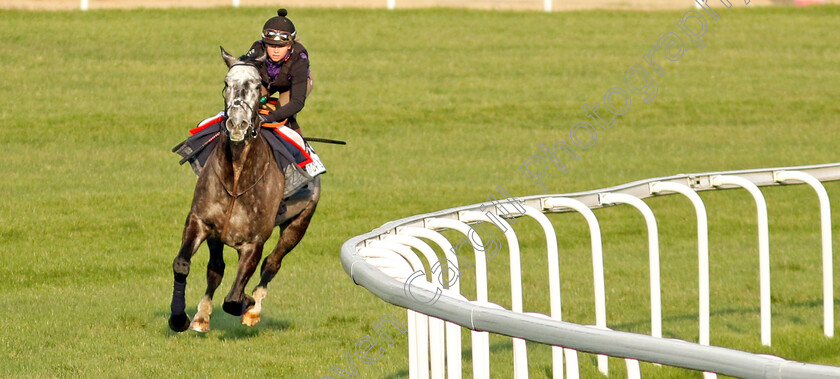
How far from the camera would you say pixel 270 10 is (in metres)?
26.7

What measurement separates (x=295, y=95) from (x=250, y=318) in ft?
5.30

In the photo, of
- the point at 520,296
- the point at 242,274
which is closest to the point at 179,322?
the point at 242,274

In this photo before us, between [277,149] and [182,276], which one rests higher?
[277,149]

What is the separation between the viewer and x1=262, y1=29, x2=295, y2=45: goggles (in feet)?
26.5

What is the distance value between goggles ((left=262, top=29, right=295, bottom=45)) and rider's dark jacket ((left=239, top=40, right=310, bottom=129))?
0.08 m

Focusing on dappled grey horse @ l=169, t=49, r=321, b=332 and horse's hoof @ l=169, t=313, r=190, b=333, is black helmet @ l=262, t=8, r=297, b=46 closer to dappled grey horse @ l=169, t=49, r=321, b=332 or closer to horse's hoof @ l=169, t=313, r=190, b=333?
dappled grey horse @ l=169, t=49, r=321, b=332

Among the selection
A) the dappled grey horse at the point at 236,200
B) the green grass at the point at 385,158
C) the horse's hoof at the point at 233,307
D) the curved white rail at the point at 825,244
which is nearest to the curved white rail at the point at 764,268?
the green grass at the point at 385,158

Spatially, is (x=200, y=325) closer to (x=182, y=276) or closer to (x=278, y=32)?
(x=182, y=276)

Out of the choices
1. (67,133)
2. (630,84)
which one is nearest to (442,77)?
(630,84)

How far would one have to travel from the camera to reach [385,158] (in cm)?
1738

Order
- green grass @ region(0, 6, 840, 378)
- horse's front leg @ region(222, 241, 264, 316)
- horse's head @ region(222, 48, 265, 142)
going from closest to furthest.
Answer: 1. horse's head @ region(222, 48, 265, 142)
2. horse's front leg @ region(222, 241, 264, 316)
3. green grass @ region(0, 6, 840, 378)

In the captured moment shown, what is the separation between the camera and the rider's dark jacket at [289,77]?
26.6ft

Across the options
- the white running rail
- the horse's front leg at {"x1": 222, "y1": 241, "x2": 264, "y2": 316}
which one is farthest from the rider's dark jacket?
the white running rail

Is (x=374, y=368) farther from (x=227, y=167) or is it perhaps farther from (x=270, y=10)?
(x=270, y=10)
